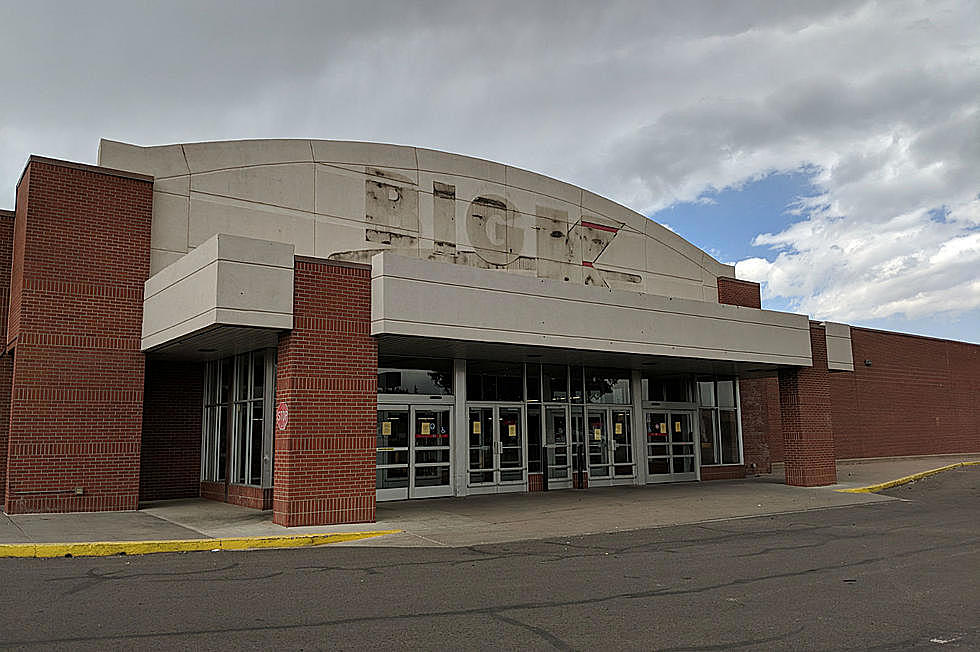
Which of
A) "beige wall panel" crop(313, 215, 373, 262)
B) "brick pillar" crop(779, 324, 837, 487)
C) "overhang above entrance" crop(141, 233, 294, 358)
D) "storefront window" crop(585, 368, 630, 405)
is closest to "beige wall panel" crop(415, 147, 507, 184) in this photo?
"beige wall panel" crop(313, 215, 373, 262)

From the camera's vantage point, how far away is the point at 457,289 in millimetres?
15406

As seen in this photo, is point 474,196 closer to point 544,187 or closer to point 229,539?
point 544,187

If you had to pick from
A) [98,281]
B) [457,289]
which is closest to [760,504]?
[457,289]

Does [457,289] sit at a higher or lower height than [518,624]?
higher

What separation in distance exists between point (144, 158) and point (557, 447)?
12512 mm

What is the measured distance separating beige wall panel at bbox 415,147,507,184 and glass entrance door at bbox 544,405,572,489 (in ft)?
21.5

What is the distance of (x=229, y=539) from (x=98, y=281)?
742 cm

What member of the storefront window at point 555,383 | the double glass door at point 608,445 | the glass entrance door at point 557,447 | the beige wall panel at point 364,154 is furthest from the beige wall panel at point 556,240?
the double glass door at point 608,445

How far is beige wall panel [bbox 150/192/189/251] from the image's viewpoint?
17469 mm

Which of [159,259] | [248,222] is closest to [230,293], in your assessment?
[159,259]

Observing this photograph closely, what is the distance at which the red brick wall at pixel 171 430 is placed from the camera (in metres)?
18.7

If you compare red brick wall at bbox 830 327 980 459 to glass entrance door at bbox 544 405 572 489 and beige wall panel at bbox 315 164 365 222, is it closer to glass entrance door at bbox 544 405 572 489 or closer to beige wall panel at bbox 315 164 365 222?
glass entrance door at bbox 544 405 572 489

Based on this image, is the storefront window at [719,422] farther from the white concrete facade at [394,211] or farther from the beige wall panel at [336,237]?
the beige wall panel at [336,237]

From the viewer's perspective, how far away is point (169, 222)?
17.7 m
